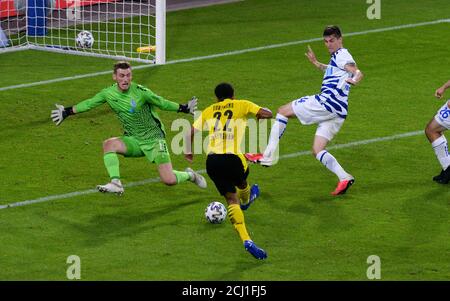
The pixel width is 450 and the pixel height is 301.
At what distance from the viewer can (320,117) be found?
17297 millimetres

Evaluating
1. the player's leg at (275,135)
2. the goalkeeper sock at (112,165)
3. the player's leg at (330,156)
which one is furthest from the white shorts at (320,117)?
the goalkeeper sock at (112,165)

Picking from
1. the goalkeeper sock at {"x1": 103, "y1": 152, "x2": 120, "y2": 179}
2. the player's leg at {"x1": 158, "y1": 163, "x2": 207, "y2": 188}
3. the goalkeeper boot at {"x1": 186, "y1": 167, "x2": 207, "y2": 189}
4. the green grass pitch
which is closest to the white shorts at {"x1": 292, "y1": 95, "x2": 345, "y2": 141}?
the green grass pitch

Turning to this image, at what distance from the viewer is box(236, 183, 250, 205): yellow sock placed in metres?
16.0

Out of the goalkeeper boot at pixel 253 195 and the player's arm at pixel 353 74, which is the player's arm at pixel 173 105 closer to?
the goalkeeper boot at pixel 253 195

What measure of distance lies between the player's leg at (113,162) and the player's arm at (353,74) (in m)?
2.81

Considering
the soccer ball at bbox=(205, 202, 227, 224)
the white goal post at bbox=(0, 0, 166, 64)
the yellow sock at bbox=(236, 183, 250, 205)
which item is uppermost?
the white goal post at bbox=(0, 0, 166, 64)

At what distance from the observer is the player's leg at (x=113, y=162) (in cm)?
1617

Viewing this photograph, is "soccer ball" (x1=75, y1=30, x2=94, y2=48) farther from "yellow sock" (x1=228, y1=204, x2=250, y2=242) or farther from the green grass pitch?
"yellow sock" (x1=228, y1=204, x2=250, y2=242)

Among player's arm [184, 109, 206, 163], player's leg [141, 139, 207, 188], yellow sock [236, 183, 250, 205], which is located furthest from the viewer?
player's leg [141, 139, 207, 188]

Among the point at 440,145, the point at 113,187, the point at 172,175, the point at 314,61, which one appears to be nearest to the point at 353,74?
the point at 314,61

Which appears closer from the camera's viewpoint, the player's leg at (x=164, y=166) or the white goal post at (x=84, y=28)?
the player's leg at (x=164, y=166)

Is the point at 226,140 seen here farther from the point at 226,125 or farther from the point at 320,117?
the point at 320,117

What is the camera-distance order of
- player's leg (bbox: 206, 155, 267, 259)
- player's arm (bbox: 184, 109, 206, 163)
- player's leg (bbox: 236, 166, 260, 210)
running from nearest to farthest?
player's leg (bbox: 206, 155, 267, 259) < player's arm (bbox: 184, 109, 206, 163) < player's leg (bbox: 236, 166, 260, 210)

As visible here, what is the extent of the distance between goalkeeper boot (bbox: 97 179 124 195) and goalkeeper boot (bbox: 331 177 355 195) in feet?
8.87
